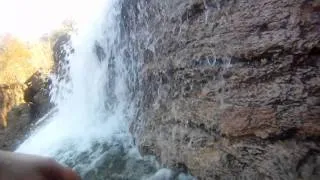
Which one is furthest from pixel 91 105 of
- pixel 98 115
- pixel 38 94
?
pixel 38 94

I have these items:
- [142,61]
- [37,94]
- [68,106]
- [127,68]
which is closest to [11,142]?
[37,94]

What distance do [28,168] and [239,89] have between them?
8.69 feet

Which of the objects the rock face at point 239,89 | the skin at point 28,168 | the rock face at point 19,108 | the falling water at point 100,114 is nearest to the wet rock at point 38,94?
the rock face at point 19,108

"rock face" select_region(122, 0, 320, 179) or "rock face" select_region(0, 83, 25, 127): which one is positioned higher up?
"rock face" select_region(122, 0, 320, 179)

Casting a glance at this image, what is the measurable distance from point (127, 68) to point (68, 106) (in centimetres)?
440

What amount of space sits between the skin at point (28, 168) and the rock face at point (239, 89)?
7.01 feet

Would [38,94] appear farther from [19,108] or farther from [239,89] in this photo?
[239,89]

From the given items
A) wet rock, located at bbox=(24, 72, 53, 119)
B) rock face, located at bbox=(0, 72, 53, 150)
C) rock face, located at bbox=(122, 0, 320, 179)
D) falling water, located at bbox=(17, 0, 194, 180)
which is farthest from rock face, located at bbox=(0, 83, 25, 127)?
rock face, located at bbox=(122, 0, 320, 179)

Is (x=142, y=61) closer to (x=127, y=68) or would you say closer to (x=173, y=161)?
(x=127, y=68)

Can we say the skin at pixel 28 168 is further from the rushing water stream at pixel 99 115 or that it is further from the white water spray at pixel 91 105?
the white water spray at pixel 91 105

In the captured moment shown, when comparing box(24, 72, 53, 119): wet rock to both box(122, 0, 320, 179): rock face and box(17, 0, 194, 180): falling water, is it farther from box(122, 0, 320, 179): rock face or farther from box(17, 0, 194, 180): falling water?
box(122, 0, 320, 179): rock face

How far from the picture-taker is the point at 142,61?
6.05 meters

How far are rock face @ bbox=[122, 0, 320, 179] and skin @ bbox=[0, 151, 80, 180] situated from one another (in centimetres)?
214

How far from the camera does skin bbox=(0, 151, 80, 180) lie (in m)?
1.09
